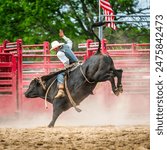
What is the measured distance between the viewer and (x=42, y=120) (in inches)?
555

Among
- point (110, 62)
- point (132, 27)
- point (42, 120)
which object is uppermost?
point (132, 27)

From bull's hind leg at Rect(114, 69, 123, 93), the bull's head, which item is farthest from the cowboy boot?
bull's hind leg at Rect(114, 69, 123, 93)

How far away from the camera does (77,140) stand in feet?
24.0

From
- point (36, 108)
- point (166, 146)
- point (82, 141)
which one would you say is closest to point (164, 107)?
point (166, 146)

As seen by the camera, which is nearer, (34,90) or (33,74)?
(34,90)

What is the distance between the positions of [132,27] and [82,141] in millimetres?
14884

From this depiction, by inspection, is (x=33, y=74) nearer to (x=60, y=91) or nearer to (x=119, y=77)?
(x=60, y=91)

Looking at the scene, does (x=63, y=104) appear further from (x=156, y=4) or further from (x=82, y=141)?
(x=156, y=4)

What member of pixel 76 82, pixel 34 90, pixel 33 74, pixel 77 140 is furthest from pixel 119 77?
pixel 33 74

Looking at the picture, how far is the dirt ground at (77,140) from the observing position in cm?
689

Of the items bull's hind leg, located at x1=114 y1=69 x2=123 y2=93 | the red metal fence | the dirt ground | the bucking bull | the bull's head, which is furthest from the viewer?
the red metal fence

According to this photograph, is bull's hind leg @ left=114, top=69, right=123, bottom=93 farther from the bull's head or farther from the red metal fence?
the red metal fence

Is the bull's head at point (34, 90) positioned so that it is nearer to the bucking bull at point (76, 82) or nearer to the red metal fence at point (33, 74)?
the bucking bull at point (76, 82)

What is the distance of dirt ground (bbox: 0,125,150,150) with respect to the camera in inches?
271
